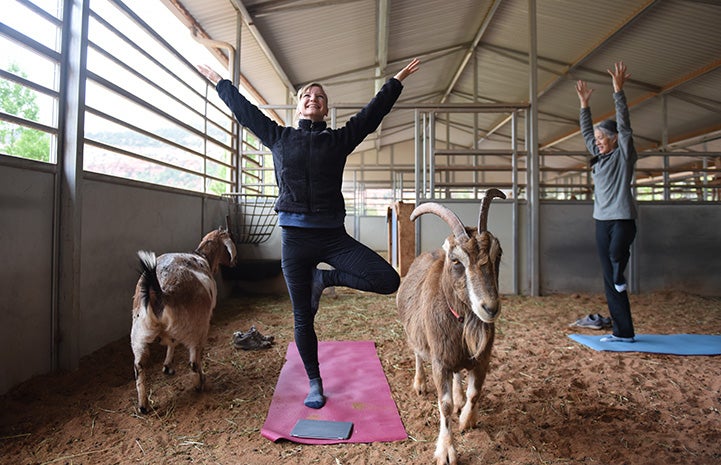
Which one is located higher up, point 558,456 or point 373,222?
point 373,222

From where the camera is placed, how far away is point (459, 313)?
2111mm

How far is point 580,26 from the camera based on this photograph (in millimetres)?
8555

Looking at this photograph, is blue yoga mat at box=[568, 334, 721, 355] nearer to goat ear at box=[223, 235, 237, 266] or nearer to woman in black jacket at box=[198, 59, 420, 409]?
woman in black jacket at box=[198, 59, 420, 409]

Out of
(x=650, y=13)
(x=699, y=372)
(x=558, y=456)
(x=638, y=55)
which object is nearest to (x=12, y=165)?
(x=558, y=456)

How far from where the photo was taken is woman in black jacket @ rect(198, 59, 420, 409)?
2.30 metres

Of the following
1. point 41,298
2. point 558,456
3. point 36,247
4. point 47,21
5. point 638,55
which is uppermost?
point 638,55

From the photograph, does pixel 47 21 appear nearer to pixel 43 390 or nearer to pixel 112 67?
pixel 112 67

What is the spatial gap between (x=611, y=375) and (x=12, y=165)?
4606 mm

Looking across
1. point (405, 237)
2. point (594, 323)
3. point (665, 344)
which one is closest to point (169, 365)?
point (405, 237)

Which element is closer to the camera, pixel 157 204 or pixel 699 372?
pixel 699 372

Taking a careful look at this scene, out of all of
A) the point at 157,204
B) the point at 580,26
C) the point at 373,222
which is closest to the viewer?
the point at 157,204

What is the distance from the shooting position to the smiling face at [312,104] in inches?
95.6

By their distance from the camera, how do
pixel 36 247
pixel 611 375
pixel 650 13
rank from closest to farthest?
pixel 36 247 → pixel 611 375 → pixel 650 13

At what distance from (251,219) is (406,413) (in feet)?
16.2
